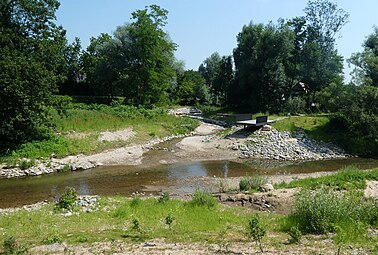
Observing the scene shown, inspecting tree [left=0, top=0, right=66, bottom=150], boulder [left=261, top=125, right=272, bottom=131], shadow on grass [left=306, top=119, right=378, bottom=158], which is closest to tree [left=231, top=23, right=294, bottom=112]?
shadow on grass [left=306, top=119, right=378, bottom=158]

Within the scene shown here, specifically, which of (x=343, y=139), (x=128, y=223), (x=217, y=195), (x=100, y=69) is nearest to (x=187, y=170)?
(x=217, y=195)

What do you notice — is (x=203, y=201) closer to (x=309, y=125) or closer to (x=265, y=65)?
(x=309, y=125)

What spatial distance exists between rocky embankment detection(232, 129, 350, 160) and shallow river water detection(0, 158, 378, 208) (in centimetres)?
205

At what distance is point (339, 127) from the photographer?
43344 mm

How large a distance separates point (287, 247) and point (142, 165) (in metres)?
22.7

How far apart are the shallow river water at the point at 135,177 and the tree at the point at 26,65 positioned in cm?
685

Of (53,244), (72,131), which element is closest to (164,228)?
(53,244)

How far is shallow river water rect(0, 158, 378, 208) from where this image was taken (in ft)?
76.2

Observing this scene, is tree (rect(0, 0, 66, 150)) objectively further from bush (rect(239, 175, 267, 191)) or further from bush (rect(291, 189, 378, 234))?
bush (rect(291, 189, 378, 234))

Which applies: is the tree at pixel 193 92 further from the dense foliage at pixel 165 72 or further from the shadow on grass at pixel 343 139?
the shadow on grass at pixel 343 139

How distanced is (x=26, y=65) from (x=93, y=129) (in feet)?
33.9

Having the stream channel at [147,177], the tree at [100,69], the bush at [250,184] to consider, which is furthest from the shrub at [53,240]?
the tree at [100,69]

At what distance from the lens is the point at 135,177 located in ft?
90.6

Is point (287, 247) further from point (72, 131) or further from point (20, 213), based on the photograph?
point (72, 131)
